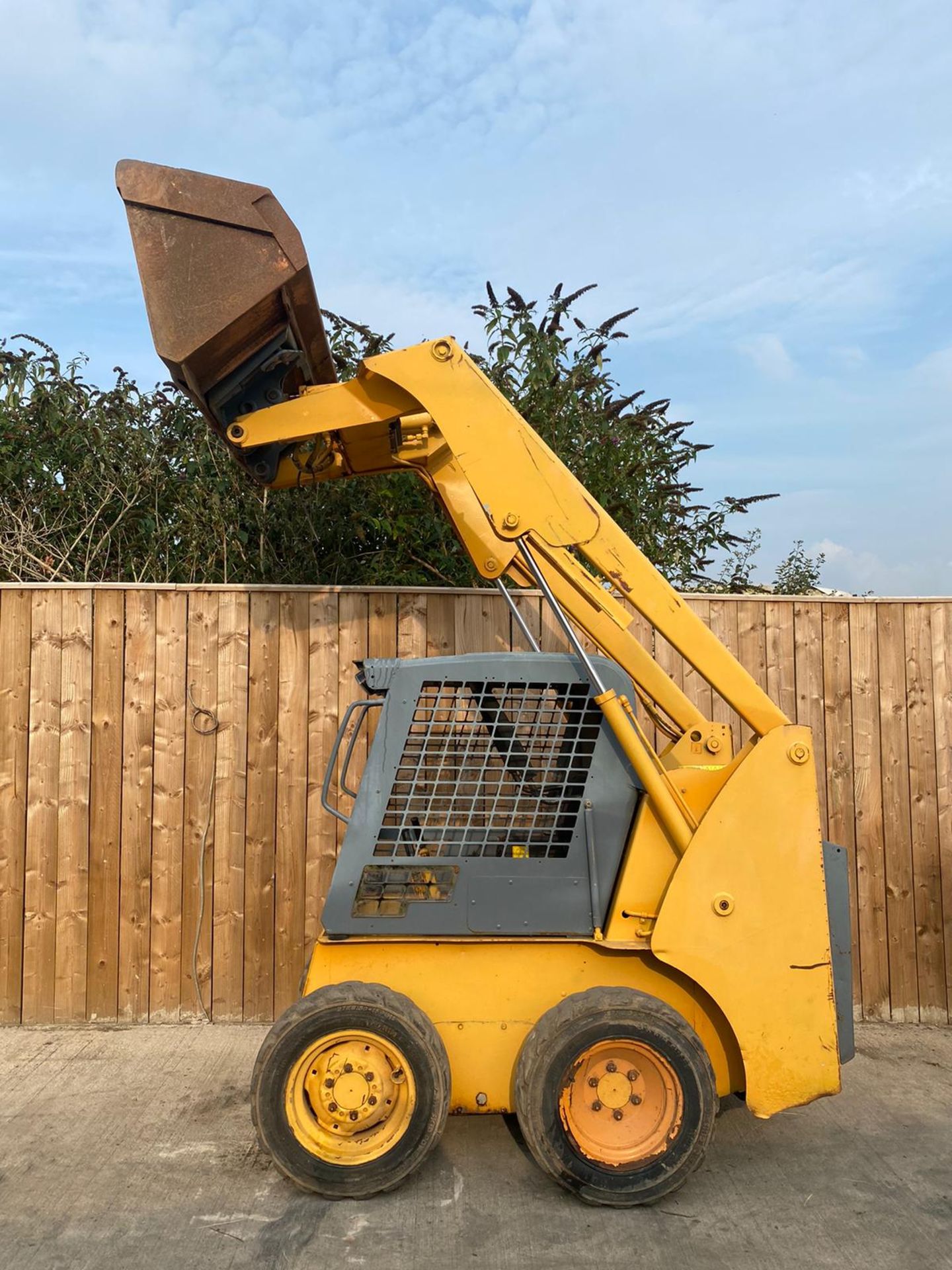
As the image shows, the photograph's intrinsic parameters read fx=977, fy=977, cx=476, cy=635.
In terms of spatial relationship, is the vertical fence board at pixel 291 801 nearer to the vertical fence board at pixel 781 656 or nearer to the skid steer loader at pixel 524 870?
the skid steer loader at pixel 524 870

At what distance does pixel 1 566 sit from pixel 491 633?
3.00 m

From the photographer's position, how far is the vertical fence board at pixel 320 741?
4.98 meters

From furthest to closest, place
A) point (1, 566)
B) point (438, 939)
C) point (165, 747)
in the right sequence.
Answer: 1. point (1, 566)
2. point (165, 747)
3. point (438, 939)

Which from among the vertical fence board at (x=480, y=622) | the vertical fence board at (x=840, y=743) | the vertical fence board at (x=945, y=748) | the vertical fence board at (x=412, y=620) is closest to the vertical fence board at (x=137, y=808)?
the vertical fence board at (x=412, y=620)

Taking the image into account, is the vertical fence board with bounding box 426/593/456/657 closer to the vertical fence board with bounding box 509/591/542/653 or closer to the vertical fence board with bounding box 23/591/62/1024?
the vertical fence board with bounding box 509/591/542/653

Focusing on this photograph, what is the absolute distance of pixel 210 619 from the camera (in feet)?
16.6

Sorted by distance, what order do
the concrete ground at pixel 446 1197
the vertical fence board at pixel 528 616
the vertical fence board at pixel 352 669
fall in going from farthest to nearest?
1. the vertical fence board at pixel 528 616
2. the vertical fence board at pixel 352 669
3. the concrete ground at pixel 446 1197

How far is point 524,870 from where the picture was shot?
3.43 m

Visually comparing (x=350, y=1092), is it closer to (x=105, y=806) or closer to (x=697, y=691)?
(x=105, y=806)

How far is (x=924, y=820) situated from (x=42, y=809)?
180 inches

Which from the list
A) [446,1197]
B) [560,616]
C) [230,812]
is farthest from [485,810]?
[230,812]

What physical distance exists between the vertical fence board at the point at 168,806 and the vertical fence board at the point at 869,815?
11.5ft

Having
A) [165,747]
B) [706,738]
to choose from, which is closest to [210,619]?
[165,747]

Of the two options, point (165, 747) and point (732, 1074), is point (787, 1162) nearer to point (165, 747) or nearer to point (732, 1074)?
point (732, 1074)
